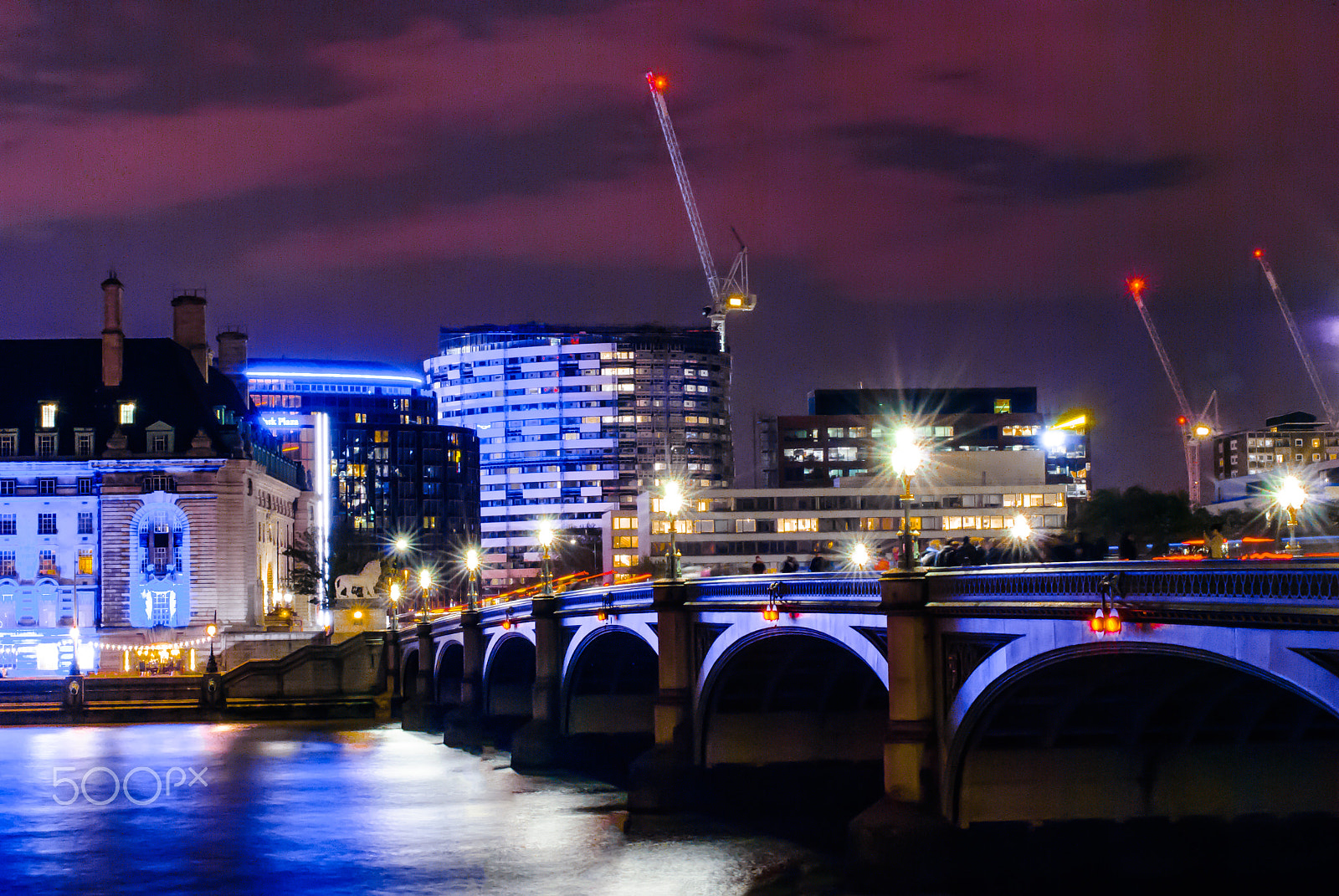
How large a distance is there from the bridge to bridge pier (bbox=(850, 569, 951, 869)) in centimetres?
6

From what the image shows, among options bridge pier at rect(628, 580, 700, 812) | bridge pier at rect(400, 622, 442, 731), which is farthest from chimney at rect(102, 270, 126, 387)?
bridge pier at rect(628, 580, 700, 812)

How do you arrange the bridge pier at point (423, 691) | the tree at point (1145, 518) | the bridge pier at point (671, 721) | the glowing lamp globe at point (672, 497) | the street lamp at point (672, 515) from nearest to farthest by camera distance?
the bridge pier at point (671, 721), the street lamp at point (672, 515), the glowing lamp globe at point (672, 497), the bridge pier at point (423, 691), the tree at point (1145, 518)

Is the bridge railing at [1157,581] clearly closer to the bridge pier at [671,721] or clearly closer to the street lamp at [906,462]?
the street lamp at [906,462]

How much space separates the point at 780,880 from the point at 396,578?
4366 inches

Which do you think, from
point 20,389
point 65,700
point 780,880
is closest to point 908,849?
point 780,880

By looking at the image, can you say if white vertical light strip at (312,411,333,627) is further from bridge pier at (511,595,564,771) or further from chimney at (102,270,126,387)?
bridge pier at (511,595,564,771)

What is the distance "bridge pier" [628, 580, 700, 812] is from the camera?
192 ft

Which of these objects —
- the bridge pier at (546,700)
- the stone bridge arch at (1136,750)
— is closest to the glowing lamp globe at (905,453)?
the stone bridge arch at (1136,750)

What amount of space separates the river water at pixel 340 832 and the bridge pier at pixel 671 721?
1.20 meters

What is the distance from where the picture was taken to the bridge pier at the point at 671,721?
192ft

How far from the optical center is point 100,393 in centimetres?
15225

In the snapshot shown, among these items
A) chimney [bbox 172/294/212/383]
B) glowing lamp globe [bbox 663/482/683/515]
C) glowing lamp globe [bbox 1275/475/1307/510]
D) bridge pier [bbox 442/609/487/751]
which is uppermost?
chimney [bbox 172/294/212/383]

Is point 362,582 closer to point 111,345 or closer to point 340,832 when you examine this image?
point 111,345

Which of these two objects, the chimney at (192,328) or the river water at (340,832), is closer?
the river water at (340,832)
